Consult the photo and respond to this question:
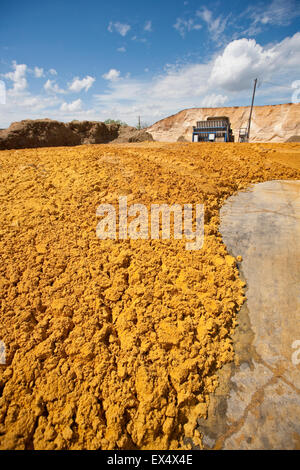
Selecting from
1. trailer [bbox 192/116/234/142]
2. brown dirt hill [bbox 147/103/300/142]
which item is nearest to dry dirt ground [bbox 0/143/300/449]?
trailer [bbox 192/116/234/142]

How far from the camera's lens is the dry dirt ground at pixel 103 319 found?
1.96 m

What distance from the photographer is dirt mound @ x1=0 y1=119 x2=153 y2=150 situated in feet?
28.4

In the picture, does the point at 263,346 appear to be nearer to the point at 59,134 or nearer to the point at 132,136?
the point at 59,134

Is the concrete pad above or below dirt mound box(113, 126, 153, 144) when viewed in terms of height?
below

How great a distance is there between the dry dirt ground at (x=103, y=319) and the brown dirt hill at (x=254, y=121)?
24.1 meters

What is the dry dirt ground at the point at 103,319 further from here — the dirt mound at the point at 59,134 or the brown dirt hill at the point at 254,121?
the brown dirt hill at the point at 254,121

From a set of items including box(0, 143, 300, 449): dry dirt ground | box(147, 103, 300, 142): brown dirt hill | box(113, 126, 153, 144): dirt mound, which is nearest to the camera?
box(0, 143, 300, 449): dry dirt ground

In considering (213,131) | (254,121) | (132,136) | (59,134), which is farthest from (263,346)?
(254,121)

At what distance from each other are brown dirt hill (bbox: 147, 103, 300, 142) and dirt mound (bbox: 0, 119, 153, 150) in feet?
52.3

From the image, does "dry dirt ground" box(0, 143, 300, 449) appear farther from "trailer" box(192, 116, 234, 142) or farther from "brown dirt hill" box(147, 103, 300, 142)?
"brown dirt hill" box(147, 103, 300, 142)

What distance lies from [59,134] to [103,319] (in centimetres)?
979

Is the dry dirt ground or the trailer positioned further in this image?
the trailer

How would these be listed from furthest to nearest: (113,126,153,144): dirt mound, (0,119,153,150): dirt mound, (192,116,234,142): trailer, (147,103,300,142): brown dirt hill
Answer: (147,103,300,142): brown dirt hill < (192,116,234,142): trailer < (113,126,153,144): dirt mound < (0,119,153,150): dirt mound
